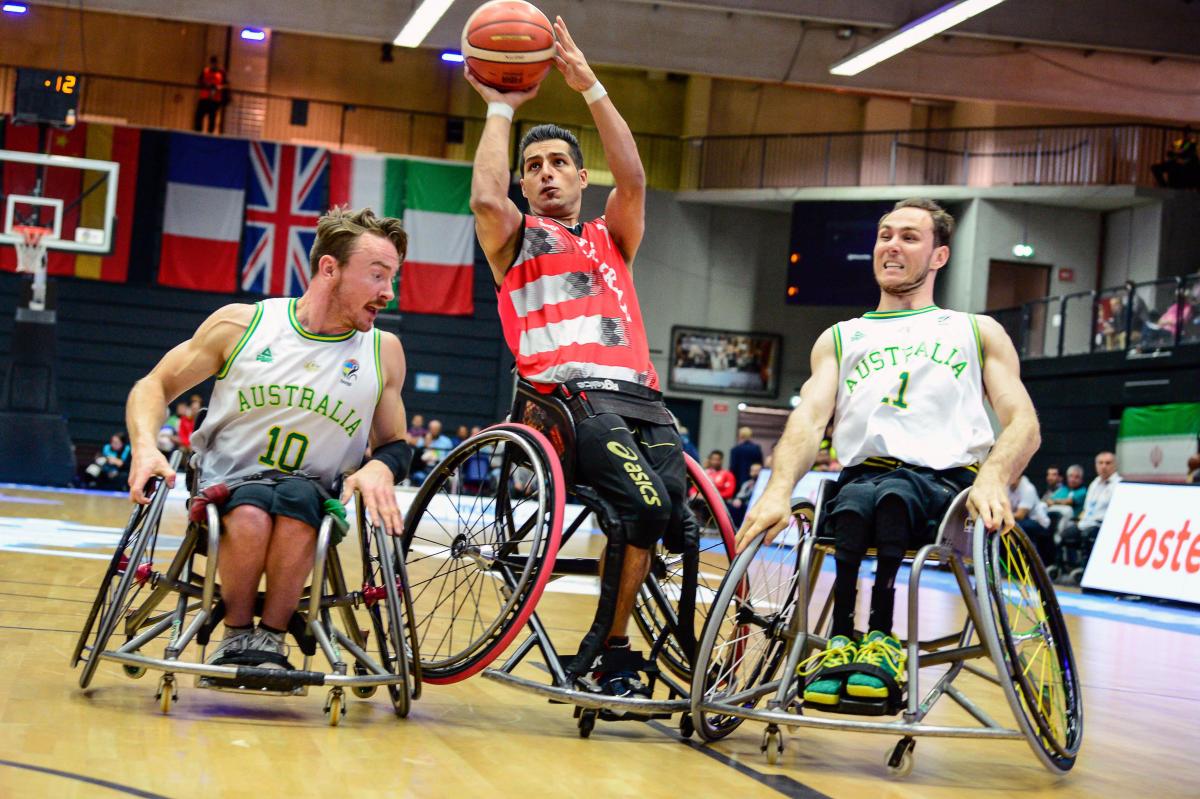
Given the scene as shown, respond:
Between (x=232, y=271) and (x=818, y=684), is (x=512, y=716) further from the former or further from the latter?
(x=232, y=271)

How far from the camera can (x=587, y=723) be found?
298cm

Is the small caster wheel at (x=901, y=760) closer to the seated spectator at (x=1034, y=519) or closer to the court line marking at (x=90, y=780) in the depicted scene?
the court line marking at (x=90, y=780)

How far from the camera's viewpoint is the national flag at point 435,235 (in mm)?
18047

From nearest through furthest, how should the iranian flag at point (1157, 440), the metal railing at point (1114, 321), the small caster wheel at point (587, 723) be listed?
the small caster wheel at point (587, 723) → the iranian flag at point (1157, 440) → the metal railing at point (1114, 321)

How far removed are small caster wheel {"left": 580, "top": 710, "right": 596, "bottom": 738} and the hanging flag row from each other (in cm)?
1520

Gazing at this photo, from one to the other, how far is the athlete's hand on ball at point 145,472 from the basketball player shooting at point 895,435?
1209 millimetres

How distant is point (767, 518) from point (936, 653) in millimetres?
457

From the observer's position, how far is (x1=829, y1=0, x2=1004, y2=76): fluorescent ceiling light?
39.7 feet

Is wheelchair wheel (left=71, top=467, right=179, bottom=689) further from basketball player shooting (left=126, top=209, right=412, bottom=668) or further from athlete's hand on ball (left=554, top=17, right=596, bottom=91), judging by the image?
athlete's hand on ball (left=554, top=17, right=596, bottom=91)

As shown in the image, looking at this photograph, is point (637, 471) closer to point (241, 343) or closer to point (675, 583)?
point (675, 583)

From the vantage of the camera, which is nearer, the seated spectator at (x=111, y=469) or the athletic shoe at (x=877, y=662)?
the athletic shoe at (x=877, y=662)

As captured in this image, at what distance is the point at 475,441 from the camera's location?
10.6 ft

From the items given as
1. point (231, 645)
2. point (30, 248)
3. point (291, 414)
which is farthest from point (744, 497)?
point (231, 645)

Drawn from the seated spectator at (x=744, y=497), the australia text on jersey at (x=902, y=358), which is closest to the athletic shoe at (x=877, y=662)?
the australia text on jersey at (x=902, y=358)
